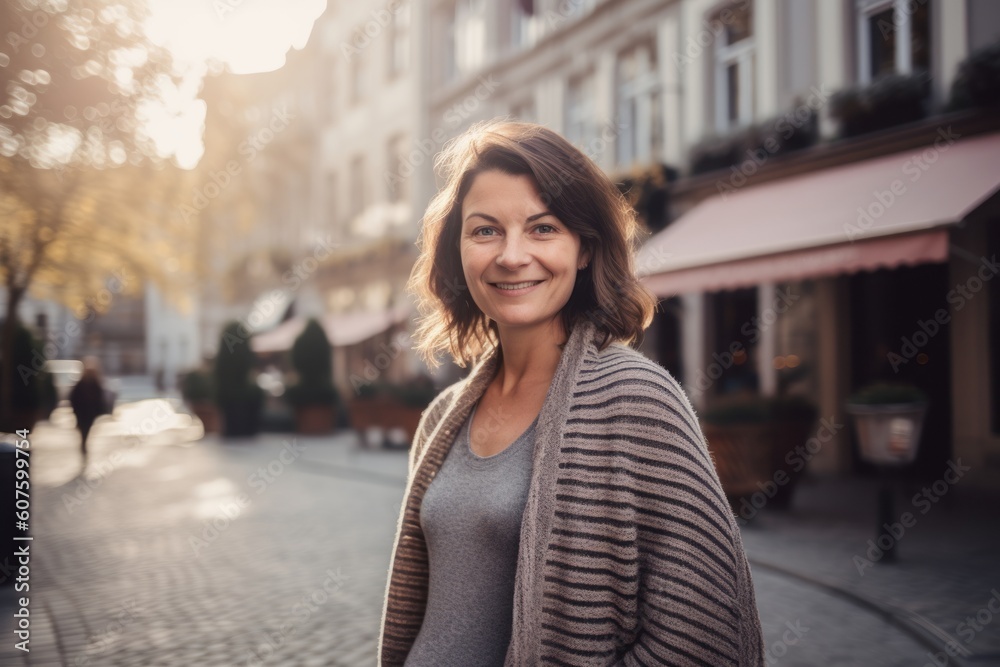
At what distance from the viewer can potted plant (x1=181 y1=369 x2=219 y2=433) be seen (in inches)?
834

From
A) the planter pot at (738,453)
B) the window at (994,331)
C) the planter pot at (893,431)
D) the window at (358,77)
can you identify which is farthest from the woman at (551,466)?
the window at (358,77)

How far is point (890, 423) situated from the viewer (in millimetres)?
6953

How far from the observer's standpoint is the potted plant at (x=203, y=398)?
21.2 metres

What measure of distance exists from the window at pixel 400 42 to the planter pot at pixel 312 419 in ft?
36.7

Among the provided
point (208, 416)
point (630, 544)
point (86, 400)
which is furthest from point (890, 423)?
point (208, 416)

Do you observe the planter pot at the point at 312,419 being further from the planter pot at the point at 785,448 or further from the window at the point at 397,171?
the planter pot at the point at 785,448

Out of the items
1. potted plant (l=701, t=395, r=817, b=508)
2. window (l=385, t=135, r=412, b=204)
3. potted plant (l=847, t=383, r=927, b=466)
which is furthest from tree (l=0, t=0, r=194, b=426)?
window (l=385, t=135, r=412, b=204)

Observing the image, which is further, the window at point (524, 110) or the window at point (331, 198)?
the window at point (331, 198)

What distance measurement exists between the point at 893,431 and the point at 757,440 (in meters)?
1.73

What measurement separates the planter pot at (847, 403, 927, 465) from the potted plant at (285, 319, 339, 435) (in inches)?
563

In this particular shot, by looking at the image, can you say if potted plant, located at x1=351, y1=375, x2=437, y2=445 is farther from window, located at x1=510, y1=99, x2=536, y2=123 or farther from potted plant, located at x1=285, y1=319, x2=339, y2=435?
window, located at x1=510, y1=99, x2=536, y2=123

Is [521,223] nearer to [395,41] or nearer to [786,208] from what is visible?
[786,208]

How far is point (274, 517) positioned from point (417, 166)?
15679 millimetres

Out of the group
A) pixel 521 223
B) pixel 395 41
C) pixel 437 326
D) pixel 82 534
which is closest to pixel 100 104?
pixel 82 534
